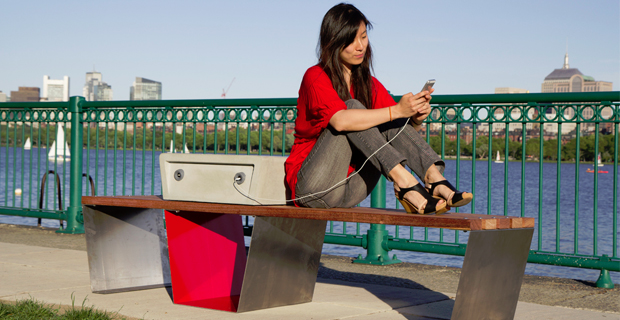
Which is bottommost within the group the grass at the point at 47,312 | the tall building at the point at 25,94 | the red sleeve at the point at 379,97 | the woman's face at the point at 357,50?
the grass at the point at 47,312

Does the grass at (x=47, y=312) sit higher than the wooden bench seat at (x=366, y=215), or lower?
lower

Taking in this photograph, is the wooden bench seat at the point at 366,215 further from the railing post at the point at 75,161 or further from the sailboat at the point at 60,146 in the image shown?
the sailboat at the point at 60,146

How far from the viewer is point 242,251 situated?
13.5 ft

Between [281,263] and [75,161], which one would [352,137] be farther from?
[75,161]

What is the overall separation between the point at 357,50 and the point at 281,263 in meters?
1.27

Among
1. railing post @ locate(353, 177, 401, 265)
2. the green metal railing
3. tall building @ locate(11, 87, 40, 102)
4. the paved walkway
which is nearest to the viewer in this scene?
the paved walkway

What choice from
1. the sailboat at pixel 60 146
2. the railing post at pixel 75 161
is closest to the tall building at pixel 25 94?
the sailboat at pixel 60 146

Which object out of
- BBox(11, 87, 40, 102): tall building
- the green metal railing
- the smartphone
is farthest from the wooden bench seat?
BBox(11, 87, 40, 102): tall building

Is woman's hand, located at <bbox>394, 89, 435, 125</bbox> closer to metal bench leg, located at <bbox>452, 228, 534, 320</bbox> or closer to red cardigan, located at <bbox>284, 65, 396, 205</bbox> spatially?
red cardigan, located at <bbox>284, 65, 396, 205</bbox>

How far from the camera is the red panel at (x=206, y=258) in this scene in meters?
3.83

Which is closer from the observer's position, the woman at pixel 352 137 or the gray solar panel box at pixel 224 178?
the woman at pixel 352 137

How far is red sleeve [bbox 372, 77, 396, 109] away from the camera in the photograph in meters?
3.69

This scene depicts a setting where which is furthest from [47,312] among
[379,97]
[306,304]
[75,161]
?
[75,161]

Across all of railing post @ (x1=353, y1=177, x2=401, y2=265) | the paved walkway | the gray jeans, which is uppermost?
the gray jeans
